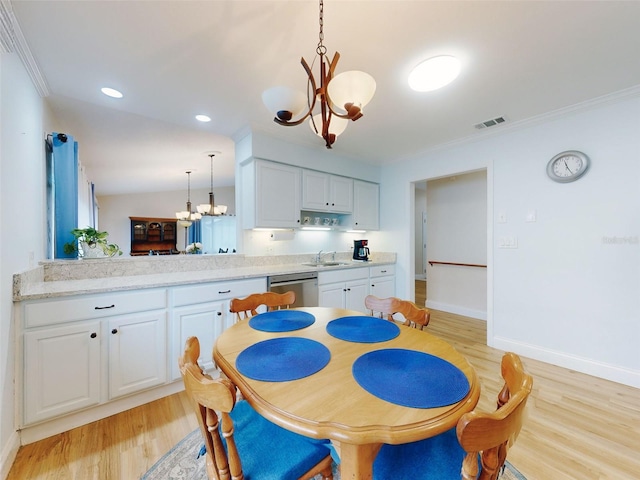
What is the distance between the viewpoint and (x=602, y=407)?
193cm

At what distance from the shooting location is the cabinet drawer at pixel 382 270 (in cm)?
373

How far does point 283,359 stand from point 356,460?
0.44 meters

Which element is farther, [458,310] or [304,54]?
[458,310]

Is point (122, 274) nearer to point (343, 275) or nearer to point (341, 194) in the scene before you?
point (343, 275)

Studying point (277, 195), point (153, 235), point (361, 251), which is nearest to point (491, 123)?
point (361, 251)

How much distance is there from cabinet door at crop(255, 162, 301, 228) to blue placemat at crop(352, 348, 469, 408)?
7.17 feet

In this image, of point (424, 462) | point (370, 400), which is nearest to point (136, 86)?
point (370, 400)

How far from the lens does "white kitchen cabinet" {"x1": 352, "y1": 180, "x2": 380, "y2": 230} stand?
3936 millimetres

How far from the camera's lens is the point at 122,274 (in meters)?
2.36

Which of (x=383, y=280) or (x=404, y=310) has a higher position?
(x=404, y=310)

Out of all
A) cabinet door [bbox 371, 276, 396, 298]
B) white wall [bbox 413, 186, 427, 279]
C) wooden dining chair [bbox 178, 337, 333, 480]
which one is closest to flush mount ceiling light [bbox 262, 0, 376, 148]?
wooden dining chair [bbox 178, 337, 333, 480]

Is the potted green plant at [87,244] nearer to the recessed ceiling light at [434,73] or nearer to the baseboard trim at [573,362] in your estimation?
the recessed ceiling light at [434,73]

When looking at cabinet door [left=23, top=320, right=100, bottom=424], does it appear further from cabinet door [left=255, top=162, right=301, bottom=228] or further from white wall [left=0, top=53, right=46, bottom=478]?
cabinet door [left=255, top=162, right=301, bottom=228]

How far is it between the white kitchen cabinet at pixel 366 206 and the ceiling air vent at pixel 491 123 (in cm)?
163
